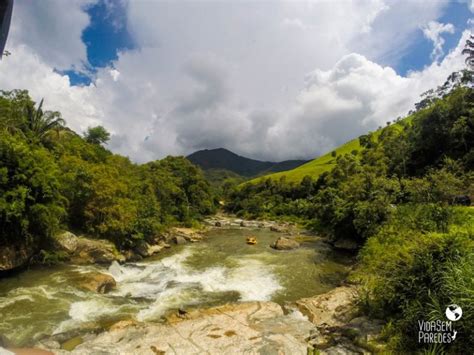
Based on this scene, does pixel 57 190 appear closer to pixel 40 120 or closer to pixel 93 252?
pixel 93 252

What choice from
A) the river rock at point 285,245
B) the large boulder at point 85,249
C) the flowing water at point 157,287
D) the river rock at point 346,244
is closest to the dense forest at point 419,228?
the river rock at point 346,244

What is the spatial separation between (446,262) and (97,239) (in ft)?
83.2

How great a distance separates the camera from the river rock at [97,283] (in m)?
17.1

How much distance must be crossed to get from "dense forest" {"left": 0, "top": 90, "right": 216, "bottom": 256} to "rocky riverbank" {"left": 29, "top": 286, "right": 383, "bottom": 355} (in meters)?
9.65

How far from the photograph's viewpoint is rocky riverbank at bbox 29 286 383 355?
927 centimetres

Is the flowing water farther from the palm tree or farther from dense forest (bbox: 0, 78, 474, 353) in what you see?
the palm tree

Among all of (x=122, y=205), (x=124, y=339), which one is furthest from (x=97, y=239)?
(x=124, y=339)

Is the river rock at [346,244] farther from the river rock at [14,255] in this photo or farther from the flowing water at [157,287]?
the river rock at [14,255]

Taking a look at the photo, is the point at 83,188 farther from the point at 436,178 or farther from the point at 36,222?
the point at 436,178

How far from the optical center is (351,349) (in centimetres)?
909

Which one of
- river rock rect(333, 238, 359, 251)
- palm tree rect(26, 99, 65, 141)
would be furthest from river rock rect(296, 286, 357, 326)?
palm tree rect(26, 99, 65, 141)

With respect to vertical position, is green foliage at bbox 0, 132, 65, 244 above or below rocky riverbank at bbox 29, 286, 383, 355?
above

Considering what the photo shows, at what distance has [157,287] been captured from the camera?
61.6ft

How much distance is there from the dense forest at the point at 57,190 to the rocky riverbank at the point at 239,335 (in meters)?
9.65
